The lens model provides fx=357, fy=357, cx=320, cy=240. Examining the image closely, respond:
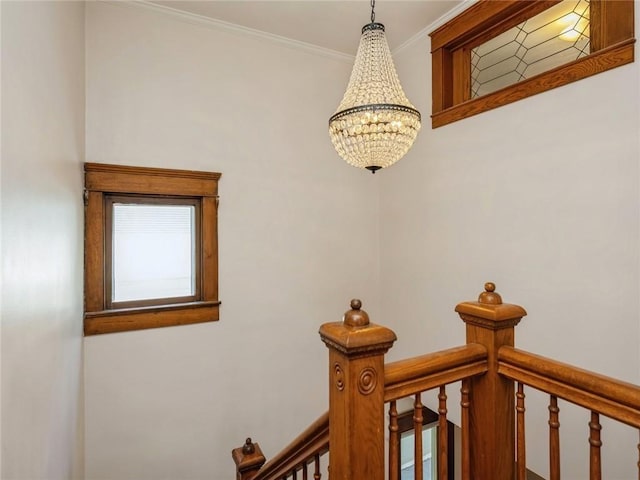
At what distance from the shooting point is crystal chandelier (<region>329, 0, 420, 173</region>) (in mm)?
1604

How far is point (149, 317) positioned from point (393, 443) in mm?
2168

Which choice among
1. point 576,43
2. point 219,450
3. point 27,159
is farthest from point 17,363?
point 576,43

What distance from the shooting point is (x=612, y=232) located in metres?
1.77

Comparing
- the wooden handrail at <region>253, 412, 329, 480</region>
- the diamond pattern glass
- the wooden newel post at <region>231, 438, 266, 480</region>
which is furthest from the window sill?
the diamond pattern glass

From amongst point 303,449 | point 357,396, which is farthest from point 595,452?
point 303,449

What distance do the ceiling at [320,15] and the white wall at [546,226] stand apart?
0.85 ft

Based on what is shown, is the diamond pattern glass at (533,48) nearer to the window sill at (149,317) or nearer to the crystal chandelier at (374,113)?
the crystal chandelier at (374,113)

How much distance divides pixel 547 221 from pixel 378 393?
171 cm

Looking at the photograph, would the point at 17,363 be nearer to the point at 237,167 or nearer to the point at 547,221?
the point at 237,167

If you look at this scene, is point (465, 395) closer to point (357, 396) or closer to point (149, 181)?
point (357, 396)

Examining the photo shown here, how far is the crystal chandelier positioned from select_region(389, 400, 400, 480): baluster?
1.15 metres

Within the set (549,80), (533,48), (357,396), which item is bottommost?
(357,396)

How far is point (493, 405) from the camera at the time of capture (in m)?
1.06

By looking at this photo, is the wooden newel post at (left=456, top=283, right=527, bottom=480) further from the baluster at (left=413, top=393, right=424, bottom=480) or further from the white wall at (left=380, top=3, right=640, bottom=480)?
the white wall at (left=380, top=3, right=640, bottom=480)
